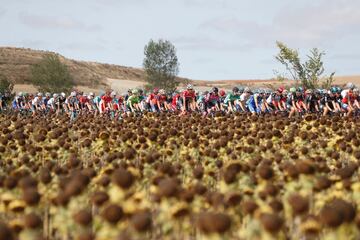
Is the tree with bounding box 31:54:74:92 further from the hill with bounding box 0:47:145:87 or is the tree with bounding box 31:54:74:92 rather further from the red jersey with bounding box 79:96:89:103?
the red jersey with bounding box 79:96:89:103

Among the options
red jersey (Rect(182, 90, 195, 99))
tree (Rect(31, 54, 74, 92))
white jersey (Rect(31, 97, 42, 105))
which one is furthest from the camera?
tree (Rect(31, 54, 74, 92))

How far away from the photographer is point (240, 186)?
7570mm

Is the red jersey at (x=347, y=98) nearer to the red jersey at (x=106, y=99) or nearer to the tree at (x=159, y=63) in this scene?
the red jersey at (x=106, y=99)

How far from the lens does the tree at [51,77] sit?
4441 inches

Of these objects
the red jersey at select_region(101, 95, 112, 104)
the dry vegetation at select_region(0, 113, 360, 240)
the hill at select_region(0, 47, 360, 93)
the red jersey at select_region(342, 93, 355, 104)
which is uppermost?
the dry vegetation at select_region(0, 113, 360, 240)

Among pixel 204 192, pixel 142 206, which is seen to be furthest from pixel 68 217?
pixel 204 192

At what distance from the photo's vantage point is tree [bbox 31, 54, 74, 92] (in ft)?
370

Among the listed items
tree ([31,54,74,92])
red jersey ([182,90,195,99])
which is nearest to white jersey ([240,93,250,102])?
red jersey ([182,90,195,99])

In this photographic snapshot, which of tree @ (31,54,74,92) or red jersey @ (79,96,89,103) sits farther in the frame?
tree @ (31,54,74,92)

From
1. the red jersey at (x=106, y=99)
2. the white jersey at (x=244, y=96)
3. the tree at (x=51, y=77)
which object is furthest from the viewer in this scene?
the tree at (x=51, y=77)

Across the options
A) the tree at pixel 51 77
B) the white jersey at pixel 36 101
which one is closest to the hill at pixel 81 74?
the tree at pixel 51 77

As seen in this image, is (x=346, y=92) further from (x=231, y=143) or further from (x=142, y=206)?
(x=142, y=206)

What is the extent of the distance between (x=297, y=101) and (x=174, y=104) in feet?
30.8

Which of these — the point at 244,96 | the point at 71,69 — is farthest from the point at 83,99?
the point at 71,69
